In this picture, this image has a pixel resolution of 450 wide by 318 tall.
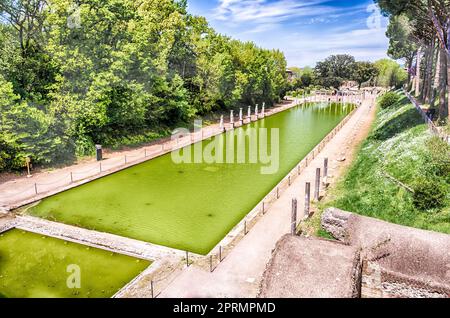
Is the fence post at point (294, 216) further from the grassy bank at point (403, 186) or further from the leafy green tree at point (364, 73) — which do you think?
the leafy green tree at point (364, 73)

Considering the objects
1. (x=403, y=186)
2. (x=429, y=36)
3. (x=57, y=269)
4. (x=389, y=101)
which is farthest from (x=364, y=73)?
(x=57, y=269)

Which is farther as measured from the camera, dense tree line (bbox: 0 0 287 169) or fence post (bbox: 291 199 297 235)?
dense tree line (bbox: 0 0 287 169)

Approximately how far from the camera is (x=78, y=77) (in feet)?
96.0

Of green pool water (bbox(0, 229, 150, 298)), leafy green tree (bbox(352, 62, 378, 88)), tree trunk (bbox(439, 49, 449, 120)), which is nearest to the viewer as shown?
green pool water (bbox(0, 229, 150, 298))

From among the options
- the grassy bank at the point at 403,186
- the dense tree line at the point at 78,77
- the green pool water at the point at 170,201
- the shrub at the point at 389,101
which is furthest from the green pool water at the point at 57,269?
the shrub at the point at 389,101

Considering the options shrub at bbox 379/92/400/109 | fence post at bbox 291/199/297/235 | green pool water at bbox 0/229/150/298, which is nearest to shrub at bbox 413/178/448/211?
fence post at bbox 291/199/297/235

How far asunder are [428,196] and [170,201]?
45.1 ft

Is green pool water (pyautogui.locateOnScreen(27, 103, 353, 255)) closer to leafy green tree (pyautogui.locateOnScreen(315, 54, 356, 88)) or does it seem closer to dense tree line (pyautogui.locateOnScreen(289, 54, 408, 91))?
dense tree line (pyautogui.locateOnScreen(289, 54, 408, 91))

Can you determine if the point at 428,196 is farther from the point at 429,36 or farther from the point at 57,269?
the point at 429,36

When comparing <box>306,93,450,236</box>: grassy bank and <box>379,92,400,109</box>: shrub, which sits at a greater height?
<box>379,92,400,109</box>: shrub

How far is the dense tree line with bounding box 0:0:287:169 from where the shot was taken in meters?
25.6

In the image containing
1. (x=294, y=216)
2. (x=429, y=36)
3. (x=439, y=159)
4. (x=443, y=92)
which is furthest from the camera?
(x=429, y=36)
